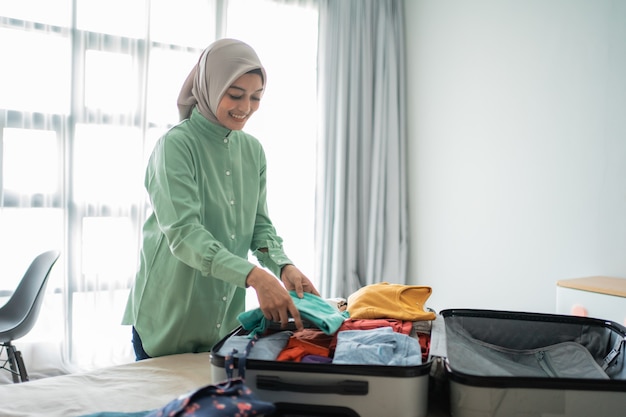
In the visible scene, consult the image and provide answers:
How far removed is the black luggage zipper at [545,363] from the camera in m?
1.08

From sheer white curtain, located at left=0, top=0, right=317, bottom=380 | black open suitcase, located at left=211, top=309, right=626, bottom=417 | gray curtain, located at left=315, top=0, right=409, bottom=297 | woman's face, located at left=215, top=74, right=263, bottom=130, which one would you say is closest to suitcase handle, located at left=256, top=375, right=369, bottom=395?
black open suitcase, located at left=211, top=309, right=626, bottom=417

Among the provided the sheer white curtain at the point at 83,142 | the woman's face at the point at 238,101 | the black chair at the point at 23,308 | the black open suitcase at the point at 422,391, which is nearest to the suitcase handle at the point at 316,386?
the black open suitcase at the point at 422,391

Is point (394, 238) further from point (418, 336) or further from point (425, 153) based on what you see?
point (418, 336)

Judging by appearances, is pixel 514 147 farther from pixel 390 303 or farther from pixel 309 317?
pixel 309 317

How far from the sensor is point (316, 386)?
81 centimetres

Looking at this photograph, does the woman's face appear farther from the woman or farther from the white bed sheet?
the white bed sheet

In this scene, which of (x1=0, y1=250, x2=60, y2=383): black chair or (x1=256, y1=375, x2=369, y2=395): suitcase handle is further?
(x1=0, y1=250, x2=60, y2=383): black chair

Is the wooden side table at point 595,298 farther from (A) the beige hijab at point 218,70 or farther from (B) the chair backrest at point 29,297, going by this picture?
(B) the chair backrest at point 29,297

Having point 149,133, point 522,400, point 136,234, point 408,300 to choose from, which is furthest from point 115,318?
point 522,400

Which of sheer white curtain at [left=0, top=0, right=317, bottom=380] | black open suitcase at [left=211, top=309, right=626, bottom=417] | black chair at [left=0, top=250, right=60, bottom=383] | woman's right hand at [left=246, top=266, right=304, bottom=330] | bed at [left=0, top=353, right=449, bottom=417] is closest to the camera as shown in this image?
black open suitcase at [left=211, top=309, right=626, bottom=417]

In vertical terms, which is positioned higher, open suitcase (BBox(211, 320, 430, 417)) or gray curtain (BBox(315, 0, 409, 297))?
gray curtain (BBox(315, 0, 409, 297))

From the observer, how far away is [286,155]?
11.1 ft

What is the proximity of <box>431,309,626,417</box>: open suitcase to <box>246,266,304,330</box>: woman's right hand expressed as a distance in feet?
0.95

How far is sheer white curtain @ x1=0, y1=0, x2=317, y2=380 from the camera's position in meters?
2.70
